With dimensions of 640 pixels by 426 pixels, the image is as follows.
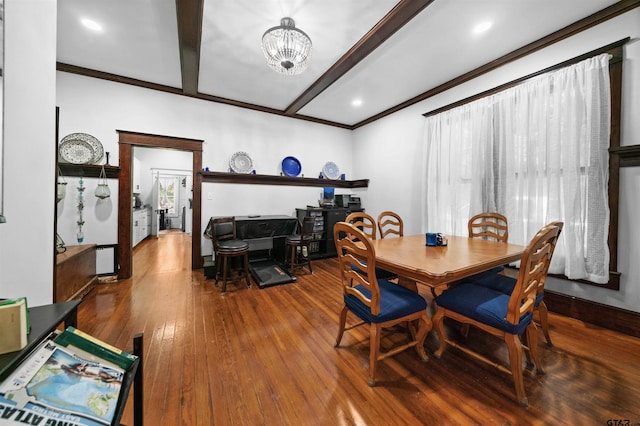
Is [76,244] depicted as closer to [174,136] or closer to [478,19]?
[174,136]

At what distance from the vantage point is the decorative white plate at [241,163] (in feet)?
12.8

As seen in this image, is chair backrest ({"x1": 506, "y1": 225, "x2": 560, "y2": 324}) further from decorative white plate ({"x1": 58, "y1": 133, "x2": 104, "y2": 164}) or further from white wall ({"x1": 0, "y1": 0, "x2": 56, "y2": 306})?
decorative white plate ({"x1": 58, "y1": 133, "x2": 104, "y2": 164})

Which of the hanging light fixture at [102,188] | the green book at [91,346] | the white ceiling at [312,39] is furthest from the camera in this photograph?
the hanging light fixture at [102,188]

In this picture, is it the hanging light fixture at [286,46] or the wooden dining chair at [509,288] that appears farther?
the hanging light fixture at [286,46]

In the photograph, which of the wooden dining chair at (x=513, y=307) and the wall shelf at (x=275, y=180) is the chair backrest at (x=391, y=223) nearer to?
the wooden dining chair at (x=513, y=307)

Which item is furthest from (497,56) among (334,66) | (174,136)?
(174,136)

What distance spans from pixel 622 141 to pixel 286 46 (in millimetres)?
3076

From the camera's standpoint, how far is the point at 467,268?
1.36 metres

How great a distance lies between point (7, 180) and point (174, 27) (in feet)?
7.21

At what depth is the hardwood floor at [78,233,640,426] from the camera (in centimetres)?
123

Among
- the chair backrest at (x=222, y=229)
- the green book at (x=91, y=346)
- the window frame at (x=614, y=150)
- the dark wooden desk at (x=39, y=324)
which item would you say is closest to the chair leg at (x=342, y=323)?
the green book at (x=91, y=346)

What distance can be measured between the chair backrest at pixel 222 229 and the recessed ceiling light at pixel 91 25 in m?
2.24

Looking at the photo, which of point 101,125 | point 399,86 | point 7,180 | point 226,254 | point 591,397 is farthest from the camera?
point 399,86

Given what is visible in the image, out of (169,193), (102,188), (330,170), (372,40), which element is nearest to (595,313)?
(372,40)
